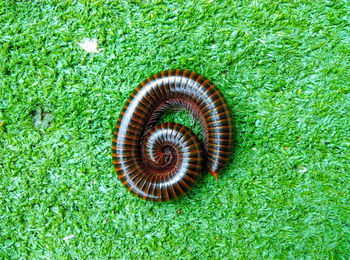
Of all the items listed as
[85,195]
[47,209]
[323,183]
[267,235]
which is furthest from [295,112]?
[47,209]

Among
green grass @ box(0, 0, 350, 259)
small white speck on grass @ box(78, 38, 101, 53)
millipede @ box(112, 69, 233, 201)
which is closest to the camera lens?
millipede @ box(112, 69, 233, 201)

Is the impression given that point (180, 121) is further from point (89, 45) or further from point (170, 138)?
point (89, 45)

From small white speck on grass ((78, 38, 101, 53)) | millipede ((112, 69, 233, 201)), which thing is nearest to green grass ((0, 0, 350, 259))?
small white speck on grass ((78, 38, 101, 53))

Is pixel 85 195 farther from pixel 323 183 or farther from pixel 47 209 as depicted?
pixel 323 183

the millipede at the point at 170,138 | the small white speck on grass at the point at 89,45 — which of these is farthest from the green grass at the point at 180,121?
the millipede at the point at 170,138

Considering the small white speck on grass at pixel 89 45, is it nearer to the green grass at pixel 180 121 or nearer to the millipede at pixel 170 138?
the green grass at pixel 180 121

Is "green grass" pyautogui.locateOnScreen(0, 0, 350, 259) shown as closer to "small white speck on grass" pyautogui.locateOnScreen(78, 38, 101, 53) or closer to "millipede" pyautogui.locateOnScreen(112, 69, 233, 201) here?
"small white speck on grass" pyautogui.locateOnScreen(78, 38, 101, 53)
